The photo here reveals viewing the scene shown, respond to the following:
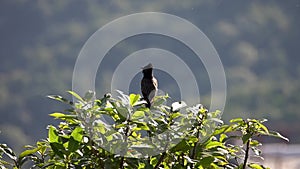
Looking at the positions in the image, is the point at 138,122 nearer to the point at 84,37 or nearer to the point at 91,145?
the point at 91,145

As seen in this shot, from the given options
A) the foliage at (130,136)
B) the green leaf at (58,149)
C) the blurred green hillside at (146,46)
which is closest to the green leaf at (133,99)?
the foliage at (130,136)

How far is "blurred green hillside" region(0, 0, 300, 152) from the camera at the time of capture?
2332 mm

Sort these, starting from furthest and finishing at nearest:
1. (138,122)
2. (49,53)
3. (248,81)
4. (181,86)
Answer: (248,81)
(49,53)
(181,86)
(138,122)

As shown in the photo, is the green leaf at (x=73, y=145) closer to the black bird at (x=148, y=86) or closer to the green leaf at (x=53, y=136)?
the green leaf at (x=53, y=136)

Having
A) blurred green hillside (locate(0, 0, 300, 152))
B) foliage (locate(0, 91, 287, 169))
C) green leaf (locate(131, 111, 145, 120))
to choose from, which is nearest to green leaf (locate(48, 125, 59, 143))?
foliage (locate(0, 91, 287, 169))

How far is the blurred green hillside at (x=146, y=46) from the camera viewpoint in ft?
7.65

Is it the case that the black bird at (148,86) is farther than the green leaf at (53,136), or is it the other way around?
the black bird at (148,86)

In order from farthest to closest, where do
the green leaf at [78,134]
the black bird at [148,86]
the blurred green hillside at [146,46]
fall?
the blurred green hillside at [146,46] < the black bird at [148,86] < the green leaf at [78,134]

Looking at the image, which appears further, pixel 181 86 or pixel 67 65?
pixel 67 65

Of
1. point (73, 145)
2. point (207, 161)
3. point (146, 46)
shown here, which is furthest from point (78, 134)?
point (146, 46)

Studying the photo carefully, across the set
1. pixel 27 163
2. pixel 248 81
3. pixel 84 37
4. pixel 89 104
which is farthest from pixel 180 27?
pixel 248 81

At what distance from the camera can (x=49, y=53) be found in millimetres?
3186

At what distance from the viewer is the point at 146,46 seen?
6.98 feet

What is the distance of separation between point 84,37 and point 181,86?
2.31 m
